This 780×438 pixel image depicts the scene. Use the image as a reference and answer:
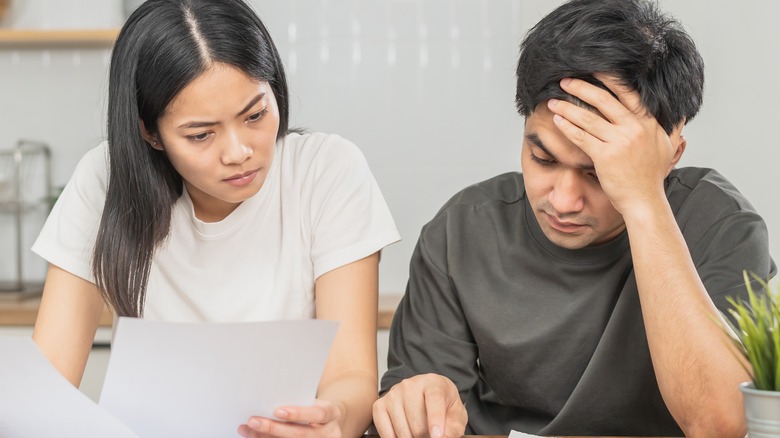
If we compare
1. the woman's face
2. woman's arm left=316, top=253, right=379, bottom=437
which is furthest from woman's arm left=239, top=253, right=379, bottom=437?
the woman's face

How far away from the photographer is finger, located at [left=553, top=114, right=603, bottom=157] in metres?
1.23

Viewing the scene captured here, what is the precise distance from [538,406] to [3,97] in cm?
235

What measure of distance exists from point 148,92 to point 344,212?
0.38 meters

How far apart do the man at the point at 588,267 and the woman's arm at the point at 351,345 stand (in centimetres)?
6

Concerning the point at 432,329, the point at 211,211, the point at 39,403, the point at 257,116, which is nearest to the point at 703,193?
the point at 432,329

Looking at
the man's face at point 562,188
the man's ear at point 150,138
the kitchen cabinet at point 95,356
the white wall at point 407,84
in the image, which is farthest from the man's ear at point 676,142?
the kitchen cabinet at point 95,356

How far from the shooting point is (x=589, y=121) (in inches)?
48.6

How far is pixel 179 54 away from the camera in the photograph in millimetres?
1336

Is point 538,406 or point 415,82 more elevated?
point 415,82

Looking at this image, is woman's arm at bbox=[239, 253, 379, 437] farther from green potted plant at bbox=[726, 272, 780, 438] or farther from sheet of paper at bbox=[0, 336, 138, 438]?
green potted plant at bbox=[726, 272, 780, 438]

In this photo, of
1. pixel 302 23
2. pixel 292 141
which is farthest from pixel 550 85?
pixel 302 23

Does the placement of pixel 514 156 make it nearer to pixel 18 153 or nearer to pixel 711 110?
pixel 711 110

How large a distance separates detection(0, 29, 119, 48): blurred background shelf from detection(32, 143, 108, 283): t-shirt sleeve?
4.26ft

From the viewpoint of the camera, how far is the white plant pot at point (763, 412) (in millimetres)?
791
